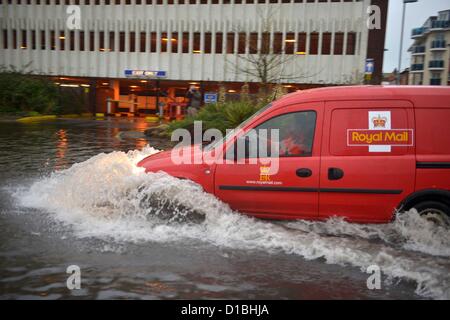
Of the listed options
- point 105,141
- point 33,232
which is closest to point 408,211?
point 33,232

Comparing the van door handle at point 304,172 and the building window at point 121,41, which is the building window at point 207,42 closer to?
the building window at point 121,41

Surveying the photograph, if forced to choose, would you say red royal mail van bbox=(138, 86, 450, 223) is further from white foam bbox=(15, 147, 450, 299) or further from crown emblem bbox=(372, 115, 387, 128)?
white foam bbox=(15, 147, 450, 299)

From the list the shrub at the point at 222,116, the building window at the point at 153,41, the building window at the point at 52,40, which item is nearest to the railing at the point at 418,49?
the building window at the point at 153,41

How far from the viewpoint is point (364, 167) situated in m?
5.57

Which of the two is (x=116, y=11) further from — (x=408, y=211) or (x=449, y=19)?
(x=449, y=19)

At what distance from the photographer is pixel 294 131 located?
5.88 m

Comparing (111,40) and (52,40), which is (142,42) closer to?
(111,40)

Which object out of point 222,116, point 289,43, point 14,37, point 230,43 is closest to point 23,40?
point 14,37

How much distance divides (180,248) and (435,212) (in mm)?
3110

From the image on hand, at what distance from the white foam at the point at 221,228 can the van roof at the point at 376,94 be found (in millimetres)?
1478

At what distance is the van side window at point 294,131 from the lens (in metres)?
5.79

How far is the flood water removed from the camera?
430 cm

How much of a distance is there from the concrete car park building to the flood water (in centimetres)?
2877

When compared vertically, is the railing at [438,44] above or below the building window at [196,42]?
above
